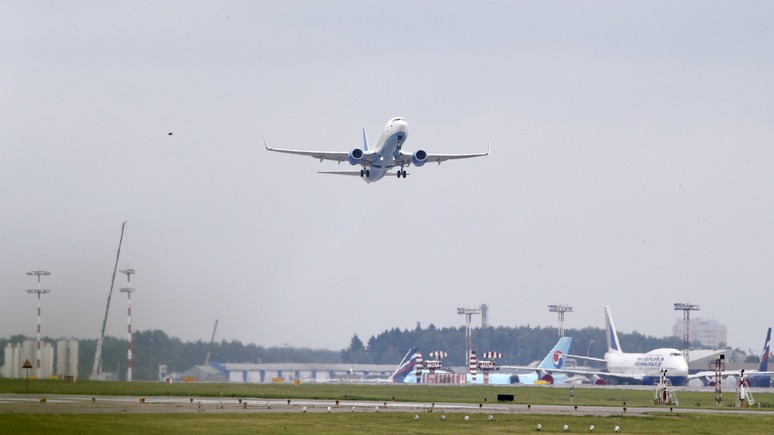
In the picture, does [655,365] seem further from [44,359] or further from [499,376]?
[44,359]

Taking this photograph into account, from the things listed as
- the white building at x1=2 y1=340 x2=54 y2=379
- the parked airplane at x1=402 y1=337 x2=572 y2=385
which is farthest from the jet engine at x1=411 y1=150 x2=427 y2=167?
the parked airplane at x1=402 y1=337 x2=572 y2=385

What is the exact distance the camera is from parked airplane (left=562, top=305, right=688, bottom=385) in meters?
143

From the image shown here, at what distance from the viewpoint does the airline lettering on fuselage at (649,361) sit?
146 metres

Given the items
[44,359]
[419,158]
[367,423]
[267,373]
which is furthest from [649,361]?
[367,423]

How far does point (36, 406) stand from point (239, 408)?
1152 centimetres

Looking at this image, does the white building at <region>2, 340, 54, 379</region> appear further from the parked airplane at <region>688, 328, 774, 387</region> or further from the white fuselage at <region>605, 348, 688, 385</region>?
the parked airplane at <region>688, 328, 774, 387</region>

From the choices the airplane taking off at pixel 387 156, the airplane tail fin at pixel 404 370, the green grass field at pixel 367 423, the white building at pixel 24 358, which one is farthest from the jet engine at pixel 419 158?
the airplane tail fin at pixel 404 370

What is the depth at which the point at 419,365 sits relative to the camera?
16450 centimetres

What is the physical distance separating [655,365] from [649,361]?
1927 mm

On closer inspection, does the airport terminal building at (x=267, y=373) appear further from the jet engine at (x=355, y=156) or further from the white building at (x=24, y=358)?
the jet engine at (x=355, y=156)

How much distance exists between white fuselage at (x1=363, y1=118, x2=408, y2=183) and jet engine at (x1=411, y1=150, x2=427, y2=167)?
1485 mm

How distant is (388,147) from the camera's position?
314 ft

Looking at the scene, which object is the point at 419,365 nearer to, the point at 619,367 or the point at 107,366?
the point at 619,367

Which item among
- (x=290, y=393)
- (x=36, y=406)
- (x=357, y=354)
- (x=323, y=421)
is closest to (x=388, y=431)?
(x=323, y=421)
